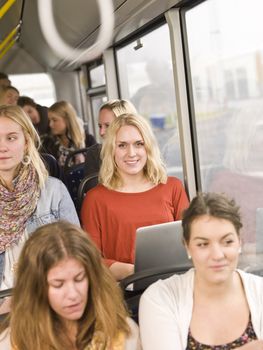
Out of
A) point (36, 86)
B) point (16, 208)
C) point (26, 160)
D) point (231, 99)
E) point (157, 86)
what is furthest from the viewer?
point (36, 86)

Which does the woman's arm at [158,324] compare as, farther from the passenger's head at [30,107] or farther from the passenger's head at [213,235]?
the passenger's head at [30,107]

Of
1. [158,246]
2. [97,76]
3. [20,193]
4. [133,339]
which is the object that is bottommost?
[133,339]

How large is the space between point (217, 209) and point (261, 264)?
1.09 metres

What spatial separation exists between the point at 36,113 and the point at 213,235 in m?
4.04

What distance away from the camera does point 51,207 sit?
250 centimetres

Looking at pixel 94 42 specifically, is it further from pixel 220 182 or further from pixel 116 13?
pixel 220 182

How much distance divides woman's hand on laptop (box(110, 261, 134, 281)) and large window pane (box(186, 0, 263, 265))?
0.73m

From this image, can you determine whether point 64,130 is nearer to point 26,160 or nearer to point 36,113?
point 36,113

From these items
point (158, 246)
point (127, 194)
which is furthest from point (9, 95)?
point (158, 246)

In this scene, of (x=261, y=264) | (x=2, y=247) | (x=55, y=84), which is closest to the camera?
(x=2, y=247)

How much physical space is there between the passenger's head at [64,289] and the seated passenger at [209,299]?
0.41 ft

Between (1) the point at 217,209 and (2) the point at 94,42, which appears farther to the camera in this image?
(2) the point at 94,42

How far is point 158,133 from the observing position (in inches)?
188

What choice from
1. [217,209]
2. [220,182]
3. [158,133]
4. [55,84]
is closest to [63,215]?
[217,209]
